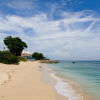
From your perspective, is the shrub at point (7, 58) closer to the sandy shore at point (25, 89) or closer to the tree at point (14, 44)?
the sandy shore at point (25, 89)

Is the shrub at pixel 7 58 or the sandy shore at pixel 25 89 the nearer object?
the sandy shore at pixel 25 89

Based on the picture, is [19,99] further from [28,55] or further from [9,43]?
[28,55]

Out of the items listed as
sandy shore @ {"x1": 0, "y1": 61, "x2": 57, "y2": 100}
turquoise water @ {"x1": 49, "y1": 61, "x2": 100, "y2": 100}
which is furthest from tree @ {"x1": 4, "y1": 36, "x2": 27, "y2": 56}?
sandy shore @ {"x1": 0, "y1": 61, "x2": 57, "y2": 100}

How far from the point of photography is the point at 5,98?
220 inches

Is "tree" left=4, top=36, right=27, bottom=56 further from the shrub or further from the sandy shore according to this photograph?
the sandy shore

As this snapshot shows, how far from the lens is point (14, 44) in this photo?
53625mm

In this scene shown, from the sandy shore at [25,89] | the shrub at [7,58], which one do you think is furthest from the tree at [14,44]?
the sandy shore at [25,89]

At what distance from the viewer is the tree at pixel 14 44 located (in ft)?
176

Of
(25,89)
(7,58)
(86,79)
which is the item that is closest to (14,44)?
(7,58)

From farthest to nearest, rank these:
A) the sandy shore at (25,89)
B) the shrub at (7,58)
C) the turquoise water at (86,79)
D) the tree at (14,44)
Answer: the tree at (14,44) → the shrub at (7,58) → the turquoise water at (86,79) → the sandy shore at (25,89)

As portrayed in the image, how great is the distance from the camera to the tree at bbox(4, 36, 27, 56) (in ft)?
176

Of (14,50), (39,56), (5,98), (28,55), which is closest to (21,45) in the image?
(14,50)

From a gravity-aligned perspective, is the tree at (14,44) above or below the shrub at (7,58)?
above

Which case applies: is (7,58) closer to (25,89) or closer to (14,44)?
(25,89)
